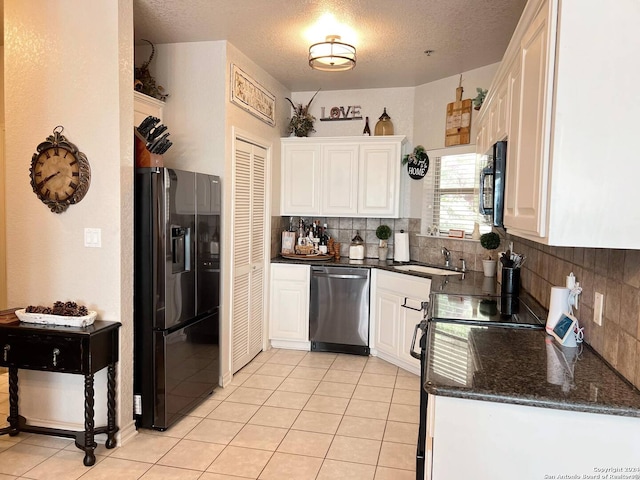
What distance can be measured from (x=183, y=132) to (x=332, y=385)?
2.37 meters

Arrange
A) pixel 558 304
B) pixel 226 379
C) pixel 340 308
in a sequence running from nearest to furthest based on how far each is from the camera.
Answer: pixel 558 304
pixel 226 379
pixel 340 308

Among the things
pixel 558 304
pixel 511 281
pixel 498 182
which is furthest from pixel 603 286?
pixel 511 281

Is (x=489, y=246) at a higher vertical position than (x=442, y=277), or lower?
higher

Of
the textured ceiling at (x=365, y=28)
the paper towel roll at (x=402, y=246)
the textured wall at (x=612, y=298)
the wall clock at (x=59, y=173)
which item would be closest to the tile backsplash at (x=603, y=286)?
the textured wall at (x=612, y=298)

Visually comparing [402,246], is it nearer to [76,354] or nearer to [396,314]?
[396,314]

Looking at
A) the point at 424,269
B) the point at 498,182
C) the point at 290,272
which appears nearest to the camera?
the point at 498,182

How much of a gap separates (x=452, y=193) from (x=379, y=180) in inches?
29.5

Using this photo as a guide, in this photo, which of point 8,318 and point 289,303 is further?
point 289,303

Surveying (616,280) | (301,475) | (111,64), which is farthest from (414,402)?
(111,64)

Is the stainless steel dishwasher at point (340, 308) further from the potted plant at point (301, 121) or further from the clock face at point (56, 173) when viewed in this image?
the clock face at point (56, 173)

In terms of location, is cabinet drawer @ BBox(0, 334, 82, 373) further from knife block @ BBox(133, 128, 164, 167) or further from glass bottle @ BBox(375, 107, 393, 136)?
glass bottle @ BBox(375, 107, 393, 136)

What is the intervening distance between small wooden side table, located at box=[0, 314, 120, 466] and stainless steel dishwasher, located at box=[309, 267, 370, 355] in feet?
7.33

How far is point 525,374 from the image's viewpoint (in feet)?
5.05

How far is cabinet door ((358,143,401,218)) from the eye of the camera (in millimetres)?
4676
